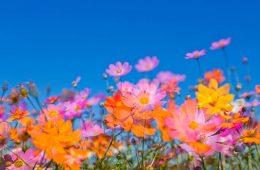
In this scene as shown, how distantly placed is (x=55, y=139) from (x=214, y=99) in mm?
333

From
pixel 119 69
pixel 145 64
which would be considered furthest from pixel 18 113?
pixel 145 64

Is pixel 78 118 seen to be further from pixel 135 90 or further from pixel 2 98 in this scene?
pixel 135 90

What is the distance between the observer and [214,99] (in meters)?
0.95

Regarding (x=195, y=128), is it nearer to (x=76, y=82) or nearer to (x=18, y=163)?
(x=18, y=163)

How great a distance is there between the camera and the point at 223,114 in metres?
0.93

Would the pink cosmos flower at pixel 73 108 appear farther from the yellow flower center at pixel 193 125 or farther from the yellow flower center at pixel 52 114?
the yellow flower center at pixel 193 125

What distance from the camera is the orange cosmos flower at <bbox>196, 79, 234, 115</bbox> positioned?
920mm

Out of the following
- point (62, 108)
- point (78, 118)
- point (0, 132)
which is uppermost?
point (78, 118)

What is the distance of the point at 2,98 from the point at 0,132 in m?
0.62

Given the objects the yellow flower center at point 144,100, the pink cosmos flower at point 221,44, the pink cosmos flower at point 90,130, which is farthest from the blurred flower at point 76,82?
the pink cosmos flower at point 221,44

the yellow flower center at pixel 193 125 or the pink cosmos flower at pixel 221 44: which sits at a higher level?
the pink cosmos flower at pixel 221 44

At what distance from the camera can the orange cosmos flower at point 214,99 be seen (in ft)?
3.02

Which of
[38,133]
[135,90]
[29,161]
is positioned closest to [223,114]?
[135,90]

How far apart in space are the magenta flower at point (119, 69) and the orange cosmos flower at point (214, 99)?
2.65 ft
